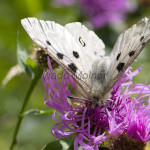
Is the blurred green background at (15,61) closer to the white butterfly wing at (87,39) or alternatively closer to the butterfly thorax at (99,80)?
the white butterfly wing at (87,39)

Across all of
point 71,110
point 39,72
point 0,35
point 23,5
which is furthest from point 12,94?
point 71,110

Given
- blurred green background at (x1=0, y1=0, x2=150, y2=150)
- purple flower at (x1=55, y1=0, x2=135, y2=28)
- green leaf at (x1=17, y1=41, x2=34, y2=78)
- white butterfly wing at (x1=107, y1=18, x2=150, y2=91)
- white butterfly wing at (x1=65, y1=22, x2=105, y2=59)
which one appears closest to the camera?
white butterfly wing at (x1=107, y1=18, x2=150, y2=91)

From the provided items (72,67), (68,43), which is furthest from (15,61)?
(72,67)

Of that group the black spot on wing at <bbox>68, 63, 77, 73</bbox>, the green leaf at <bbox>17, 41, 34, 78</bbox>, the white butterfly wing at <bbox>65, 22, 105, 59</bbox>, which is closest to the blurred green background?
the green leaf at <bbox>17, 41, 34, 78</bbox>

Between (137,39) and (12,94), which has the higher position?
(137,39)

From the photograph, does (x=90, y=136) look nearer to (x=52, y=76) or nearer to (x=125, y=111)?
(x=125, y=111)

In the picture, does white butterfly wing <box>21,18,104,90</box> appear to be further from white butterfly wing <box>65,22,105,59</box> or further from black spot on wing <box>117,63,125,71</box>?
black spot on wing <box>117,63,125,71</box>
